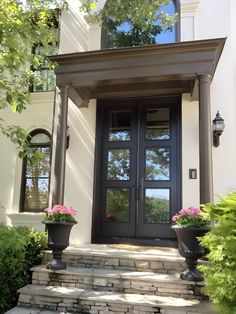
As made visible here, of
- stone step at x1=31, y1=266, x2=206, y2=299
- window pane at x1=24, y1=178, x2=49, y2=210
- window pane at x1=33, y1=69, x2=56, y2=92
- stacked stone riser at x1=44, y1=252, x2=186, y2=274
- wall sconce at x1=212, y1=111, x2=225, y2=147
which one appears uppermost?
Result: window pane at x1=33, y1=69, x2=56, y2=92

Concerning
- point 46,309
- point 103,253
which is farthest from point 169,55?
point 46,309

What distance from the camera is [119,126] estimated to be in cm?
594

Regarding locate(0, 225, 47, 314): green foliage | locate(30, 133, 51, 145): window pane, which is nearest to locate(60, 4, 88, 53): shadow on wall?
locate(30, 133, 51, 145): window pane

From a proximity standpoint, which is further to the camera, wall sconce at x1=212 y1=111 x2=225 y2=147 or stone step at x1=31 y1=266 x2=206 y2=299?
wall sconce at x1=212 y1=111 x2=225 y2=147

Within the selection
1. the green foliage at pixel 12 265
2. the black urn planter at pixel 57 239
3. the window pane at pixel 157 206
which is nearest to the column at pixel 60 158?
the black urn planter at pixel 57 239

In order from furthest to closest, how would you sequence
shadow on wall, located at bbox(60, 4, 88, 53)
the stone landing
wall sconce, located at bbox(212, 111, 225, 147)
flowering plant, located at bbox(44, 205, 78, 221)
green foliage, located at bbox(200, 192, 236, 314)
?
1. shadow on wall, located at bbox(60, 4, 88, 53)
2. wall sconce, located at bbox(212, 111, 225, 147)
3. flowering plant, located at bbox(44, 205, 78, 221)
4. the stone landing
5. green foliage, located at bbox(200, 192, 236, 314)

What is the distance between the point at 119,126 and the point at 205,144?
199 centimetres

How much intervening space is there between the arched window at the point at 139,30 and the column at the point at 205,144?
1778 millimetres

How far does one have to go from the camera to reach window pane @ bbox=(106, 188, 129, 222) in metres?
5.60

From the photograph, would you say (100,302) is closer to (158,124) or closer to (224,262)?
(224,262)

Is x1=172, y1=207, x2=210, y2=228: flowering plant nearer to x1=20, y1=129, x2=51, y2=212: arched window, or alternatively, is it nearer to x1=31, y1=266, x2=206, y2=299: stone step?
x1=31, y1=266, x2=206, y2=299: stone step

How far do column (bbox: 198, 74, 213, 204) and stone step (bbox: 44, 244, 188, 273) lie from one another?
93 cm

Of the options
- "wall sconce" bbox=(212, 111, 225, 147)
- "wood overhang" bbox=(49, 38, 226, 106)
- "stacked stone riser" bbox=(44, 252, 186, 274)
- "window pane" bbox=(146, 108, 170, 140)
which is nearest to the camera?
"stacked stone riser" bbox=(44, 252, 186, 274)

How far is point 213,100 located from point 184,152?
104cm
